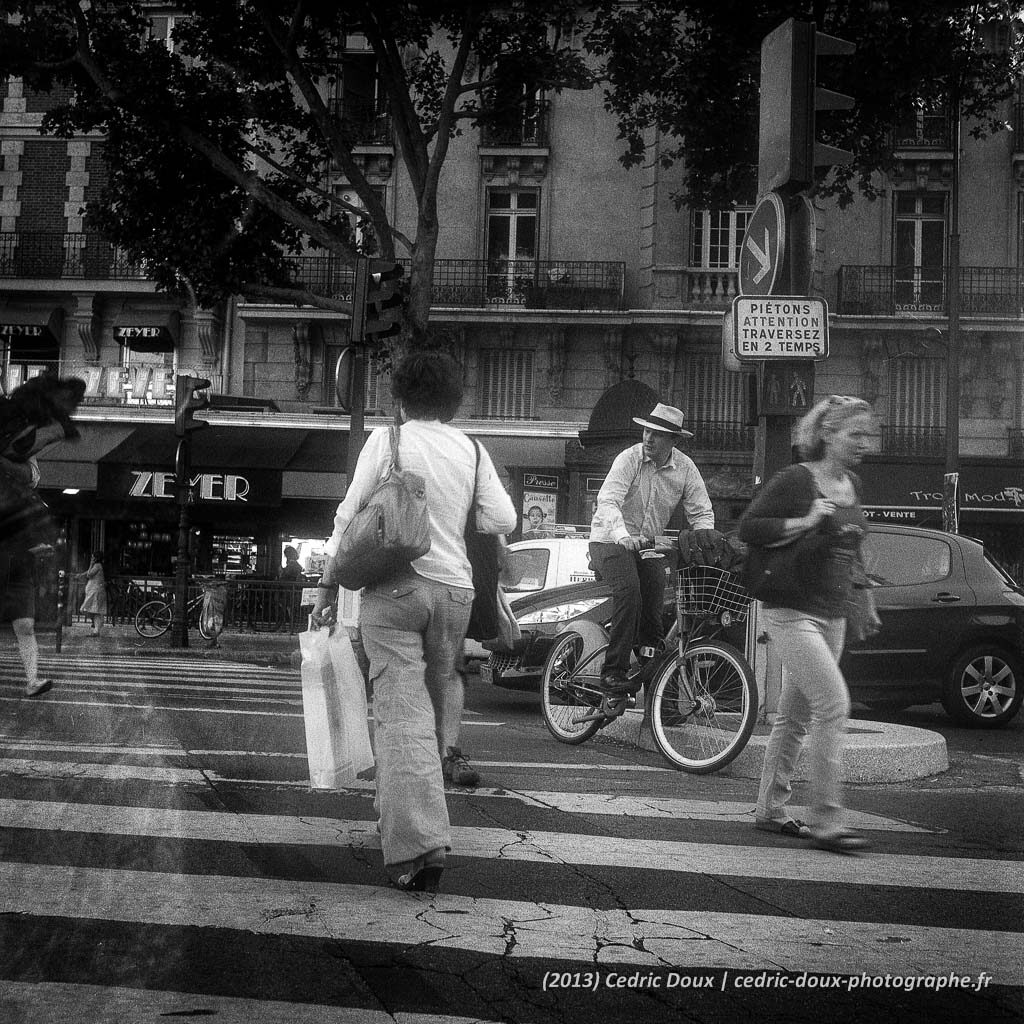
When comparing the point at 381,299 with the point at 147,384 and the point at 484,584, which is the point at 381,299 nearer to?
the point at 484,584

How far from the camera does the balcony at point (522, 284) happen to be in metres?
27.3

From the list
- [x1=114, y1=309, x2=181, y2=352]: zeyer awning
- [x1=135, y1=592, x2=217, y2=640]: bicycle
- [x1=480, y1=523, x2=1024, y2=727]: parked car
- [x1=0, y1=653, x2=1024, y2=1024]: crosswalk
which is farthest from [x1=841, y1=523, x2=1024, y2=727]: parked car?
[x1=114, y1=309, x2=181, y2=352]: zeyer awning

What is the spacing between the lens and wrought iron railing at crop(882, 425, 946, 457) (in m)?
27.5

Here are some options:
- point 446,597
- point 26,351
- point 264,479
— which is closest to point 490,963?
point 446,597

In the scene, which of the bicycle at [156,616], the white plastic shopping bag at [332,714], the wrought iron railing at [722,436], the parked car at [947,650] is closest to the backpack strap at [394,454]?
the white plastic shopping bag at [332,714]

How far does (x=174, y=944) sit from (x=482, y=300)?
82.1 feet

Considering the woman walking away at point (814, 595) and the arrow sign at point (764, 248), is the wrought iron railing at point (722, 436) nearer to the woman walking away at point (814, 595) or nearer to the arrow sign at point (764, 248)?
the arrow sign at point (764, 248)

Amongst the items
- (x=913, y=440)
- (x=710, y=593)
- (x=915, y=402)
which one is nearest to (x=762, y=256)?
(x=710, y=593)

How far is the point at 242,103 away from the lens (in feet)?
65.3

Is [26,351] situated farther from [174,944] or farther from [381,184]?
[174,944]

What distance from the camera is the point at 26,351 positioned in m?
A: 29.0

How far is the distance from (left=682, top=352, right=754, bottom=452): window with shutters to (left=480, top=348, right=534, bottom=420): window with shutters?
3320mm

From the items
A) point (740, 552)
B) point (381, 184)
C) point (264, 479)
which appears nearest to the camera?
point (740, 552)

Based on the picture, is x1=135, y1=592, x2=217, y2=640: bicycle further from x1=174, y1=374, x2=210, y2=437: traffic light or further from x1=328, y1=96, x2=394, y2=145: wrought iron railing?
x1=328, y1=96, x2=394, y2=145: wrought iron railing
